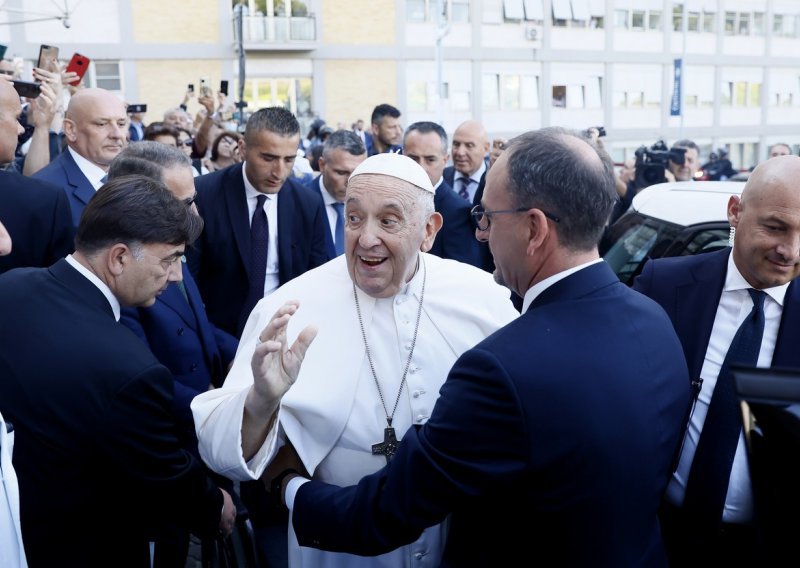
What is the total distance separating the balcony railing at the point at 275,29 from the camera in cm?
2655

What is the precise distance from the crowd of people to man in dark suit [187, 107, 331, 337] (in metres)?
1.01

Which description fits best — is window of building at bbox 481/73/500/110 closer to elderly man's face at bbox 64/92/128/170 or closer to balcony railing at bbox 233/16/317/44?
balcony railing at bbox 233/16/317/44

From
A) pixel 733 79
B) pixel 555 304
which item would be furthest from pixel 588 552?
pixel 733 79

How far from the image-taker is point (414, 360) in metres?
2.51

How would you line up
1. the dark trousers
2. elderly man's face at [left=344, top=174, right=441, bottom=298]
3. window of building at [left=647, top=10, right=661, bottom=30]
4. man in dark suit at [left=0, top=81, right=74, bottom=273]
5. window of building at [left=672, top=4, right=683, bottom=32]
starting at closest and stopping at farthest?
the dark trousers
elderly man's face at [left=344, top=174, right=441, bottom=298]
man in dark suit at [left=0, top=81, right=74, bottom=273]
window of building at [left=647, top=10, right=661, bottom=30]
window of building at [left=672, top=4, right=683, bottom=32]

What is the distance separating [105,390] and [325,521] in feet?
2.37

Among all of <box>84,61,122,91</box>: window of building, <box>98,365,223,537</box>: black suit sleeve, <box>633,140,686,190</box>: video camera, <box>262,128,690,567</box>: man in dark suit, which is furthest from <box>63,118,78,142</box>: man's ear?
<box>84,61,122,91</box>: window of building

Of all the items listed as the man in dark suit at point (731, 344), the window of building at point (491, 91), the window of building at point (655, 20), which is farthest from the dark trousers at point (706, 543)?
the window of building at point (655, 20)

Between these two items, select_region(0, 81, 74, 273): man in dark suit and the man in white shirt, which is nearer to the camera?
the man in white shirt

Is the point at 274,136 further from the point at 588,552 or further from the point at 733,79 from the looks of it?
the point at 733,79

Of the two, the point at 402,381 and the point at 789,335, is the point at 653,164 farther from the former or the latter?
the point at 402,381

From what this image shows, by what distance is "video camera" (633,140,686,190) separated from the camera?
7.04 meters

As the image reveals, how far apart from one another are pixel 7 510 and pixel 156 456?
0.47m

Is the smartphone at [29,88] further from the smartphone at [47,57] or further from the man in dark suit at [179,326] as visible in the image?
the man in dark suit at [179,326]
